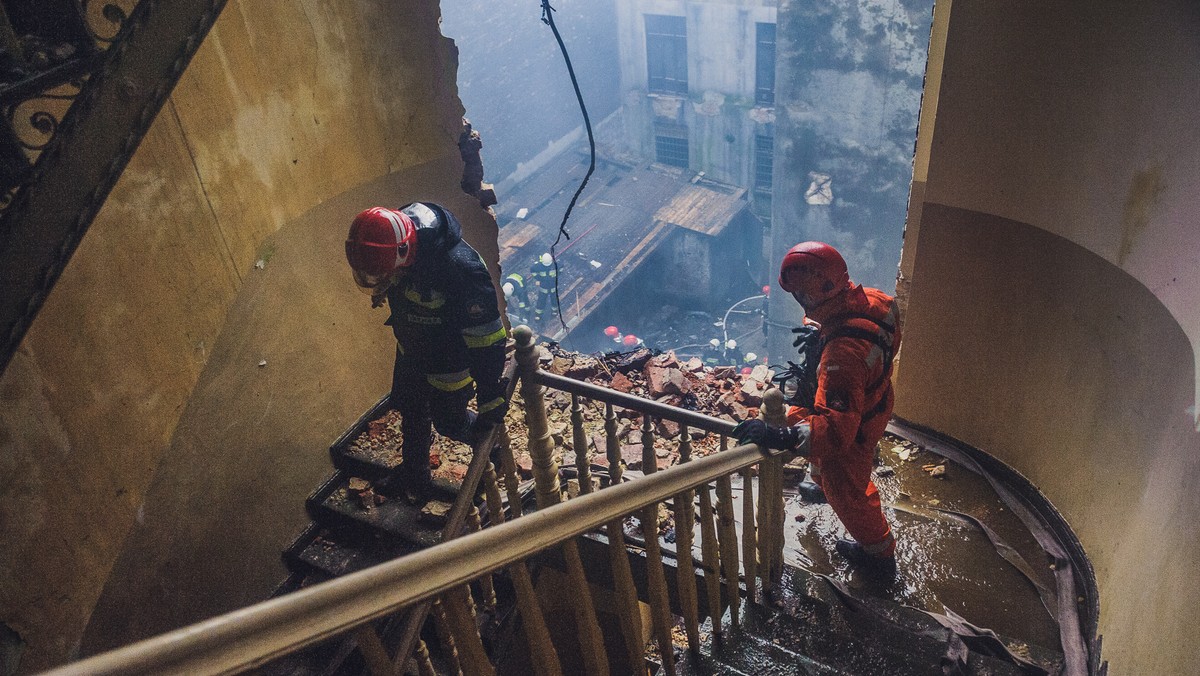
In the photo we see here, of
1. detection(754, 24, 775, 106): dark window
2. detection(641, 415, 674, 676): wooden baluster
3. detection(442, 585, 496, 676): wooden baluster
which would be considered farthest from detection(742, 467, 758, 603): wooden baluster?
detection(754, 24, 775, 106): dark window

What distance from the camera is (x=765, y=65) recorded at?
23469 mm

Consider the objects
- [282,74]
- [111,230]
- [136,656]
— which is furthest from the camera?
[282,74]

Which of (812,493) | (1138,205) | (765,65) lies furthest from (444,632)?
(765,65)

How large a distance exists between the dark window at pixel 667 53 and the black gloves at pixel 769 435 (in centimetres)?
2469

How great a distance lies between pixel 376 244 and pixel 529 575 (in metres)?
1.91

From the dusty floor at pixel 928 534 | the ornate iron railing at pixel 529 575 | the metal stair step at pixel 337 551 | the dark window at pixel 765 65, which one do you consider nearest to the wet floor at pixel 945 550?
the dusty floor at pixel 928 534

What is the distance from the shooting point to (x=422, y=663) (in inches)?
103

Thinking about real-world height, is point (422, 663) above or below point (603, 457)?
above

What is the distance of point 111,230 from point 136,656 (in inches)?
105

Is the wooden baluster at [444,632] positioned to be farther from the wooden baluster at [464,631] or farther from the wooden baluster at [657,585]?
the wooden baluster at [657,585]

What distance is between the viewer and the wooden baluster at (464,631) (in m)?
1.61

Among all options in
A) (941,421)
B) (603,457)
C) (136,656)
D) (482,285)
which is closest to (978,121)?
(941,421)

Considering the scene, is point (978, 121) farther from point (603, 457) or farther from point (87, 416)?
point (87, 416)

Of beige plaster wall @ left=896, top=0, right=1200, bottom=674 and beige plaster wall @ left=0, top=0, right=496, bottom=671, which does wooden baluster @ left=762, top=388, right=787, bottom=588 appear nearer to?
beige plaster wall @ left=896, top=0, right=1200, bottom=674
